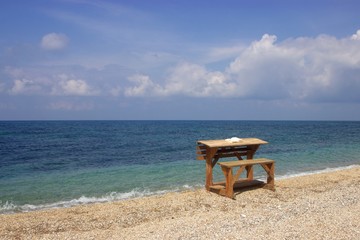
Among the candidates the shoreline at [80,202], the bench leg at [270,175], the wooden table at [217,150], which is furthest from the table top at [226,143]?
the shoreline at [80,202]

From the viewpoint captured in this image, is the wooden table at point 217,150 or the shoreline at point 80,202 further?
the shoreline at point 80,202

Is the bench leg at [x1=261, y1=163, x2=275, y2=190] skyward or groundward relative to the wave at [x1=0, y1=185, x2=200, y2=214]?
skyward

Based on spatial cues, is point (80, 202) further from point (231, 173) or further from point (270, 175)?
point (270, 175)

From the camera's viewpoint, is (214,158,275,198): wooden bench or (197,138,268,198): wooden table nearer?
(214,158,275,198): wooden bench

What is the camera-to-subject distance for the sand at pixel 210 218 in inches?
281

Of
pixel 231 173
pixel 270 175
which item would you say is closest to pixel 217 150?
pixel 231 173

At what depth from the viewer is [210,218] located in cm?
822

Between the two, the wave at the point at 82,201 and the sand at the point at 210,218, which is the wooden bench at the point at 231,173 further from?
the wave at the point at 82,201

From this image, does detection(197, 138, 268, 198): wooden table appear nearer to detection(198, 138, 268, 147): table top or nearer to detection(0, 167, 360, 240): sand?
detection(198, 138, 268, 147): table top

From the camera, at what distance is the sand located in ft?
23.4

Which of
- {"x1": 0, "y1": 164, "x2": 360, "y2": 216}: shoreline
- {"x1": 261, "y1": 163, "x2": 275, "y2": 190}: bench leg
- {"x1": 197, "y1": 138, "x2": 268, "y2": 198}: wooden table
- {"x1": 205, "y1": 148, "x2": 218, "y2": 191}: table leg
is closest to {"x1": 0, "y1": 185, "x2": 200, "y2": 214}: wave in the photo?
{"x1": 0, "y1": 164, "x2": 360, "y2": 216}: shoreline

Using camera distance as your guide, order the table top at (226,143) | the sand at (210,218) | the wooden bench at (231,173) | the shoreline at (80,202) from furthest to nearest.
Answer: the shoreline at (80,202), the table top at (226,143), the wooden bench at (231,173), the sand at (210,218)

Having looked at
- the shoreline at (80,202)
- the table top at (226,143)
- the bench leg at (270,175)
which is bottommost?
→ the shoreline at (80,202)

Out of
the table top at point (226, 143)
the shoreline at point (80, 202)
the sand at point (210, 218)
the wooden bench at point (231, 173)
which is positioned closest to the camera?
the sand at point (210, 218)
